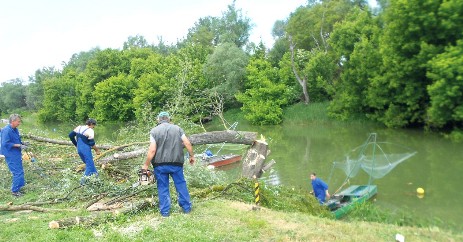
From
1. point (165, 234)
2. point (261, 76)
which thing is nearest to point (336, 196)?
point (165, 234)

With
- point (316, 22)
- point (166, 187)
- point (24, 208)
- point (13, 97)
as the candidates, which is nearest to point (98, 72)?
point (316, 22)

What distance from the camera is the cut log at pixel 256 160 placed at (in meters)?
9.90

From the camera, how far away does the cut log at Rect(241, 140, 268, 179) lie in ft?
32.5

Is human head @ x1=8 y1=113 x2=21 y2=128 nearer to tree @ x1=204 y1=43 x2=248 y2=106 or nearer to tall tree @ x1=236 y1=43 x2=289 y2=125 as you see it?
tall tree @ x1=236 y1=43 x2=289 y2=125

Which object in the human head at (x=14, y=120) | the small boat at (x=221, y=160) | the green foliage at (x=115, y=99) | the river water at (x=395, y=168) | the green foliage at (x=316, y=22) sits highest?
the green foliage at (x=316, y=22)

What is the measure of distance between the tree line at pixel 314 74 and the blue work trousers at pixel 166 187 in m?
4.96

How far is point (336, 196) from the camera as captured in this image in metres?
12.7

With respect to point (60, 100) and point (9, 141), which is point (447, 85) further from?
point (60, 100)

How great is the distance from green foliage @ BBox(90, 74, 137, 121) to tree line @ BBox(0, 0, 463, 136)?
0.12 m

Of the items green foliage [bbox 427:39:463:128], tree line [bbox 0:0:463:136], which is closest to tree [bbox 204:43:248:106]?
tree line [bbox 0:0:463:136]

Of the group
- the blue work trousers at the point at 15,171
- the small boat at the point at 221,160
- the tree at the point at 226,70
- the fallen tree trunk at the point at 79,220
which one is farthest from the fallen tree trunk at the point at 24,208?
the tree at the point at 226,70

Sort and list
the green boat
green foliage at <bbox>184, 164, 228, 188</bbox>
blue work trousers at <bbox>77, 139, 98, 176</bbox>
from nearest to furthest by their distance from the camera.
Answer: green foliage at <bbox>184, 164, 228, 188</bbox>, blue work trousers at <bbox>77, 139, 98, 176</bbox>, the green boat

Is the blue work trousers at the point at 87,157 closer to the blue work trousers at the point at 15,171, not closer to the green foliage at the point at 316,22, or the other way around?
the blue work trousers at the point at 15,171

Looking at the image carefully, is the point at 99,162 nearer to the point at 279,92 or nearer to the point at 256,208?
the point at 256,208
